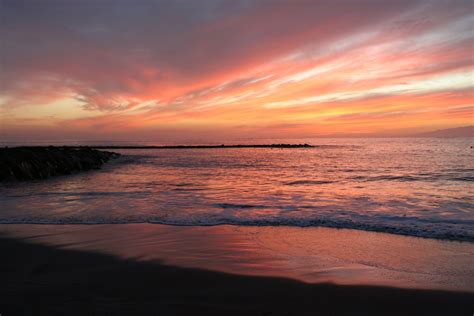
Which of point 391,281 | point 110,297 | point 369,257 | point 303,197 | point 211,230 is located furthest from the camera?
point 303,197

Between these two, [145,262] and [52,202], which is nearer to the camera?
[145,262]

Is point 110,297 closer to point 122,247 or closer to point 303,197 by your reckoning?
point 122,247

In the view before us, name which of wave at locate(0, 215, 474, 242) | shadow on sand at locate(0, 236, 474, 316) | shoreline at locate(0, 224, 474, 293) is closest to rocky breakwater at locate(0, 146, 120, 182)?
wave at locate(0, 215, 474, 242)

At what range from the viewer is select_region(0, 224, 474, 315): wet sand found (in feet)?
11.8

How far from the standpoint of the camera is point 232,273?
4.55m

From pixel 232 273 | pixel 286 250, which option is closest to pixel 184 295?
pixel 232 273

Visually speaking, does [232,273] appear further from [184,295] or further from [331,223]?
[331,223]

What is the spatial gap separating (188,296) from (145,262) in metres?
1.47

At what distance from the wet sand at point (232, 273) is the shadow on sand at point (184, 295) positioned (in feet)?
0.04

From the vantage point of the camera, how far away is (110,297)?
376 cm

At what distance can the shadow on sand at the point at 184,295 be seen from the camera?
3.49 metres

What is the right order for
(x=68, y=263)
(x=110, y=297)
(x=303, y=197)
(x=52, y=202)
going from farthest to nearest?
(x=303, y=197), (x=52, y=202), (x=68, y=263), (x=110, y=297)

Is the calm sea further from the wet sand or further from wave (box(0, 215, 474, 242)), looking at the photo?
the wet sand

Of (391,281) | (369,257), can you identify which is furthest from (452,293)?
(369,257)
